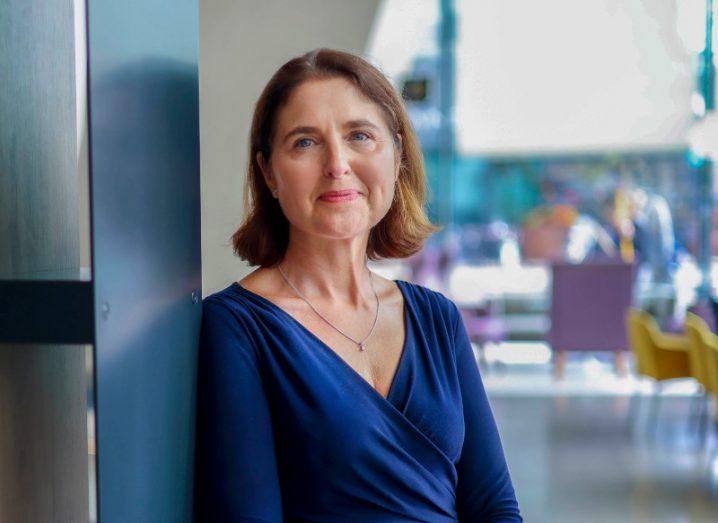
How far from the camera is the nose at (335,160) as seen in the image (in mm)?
1307

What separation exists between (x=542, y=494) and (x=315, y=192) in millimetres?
3798

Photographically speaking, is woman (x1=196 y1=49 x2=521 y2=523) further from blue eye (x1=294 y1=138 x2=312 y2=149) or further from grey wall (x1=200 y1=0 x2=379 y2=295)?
grey wall (x1=200 y1=0 x2=379 y2=295)

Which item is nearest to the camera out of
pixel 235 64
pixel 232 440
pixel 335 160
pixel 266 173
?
pixel 232 440

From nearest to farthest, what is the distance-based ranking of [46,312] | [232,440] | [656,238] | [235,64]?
[46,312] → [232,440] → [235,64] → [656,238]

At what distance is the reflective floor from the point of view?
452 centimetres

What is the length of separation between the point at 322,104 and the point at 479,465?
0.64 meters

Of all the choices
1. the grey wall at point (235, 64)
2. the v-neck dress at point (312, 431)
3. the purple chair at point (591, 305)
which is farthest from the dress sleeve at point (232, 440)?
the purple chair at point (591, 305)

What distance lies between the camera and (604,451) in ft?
18.7

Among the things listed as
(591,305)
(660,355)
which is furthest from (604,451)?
(591,305)

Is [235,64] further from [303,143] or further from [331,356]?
[331,356]

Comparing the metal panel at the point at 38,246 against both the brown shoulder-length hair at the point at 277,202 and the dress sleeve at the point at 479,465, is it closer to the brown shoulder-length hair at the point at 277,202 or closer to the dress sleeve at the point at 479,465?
the brown shoulder-length hair at the point at 277,202

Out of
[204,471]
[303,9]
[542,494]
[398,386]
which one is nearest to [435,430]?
[398,386]

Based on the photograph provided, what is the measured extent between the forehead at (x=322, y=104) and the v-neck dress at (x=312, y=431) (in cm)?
28

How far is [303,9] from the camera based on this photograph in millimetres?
3475
